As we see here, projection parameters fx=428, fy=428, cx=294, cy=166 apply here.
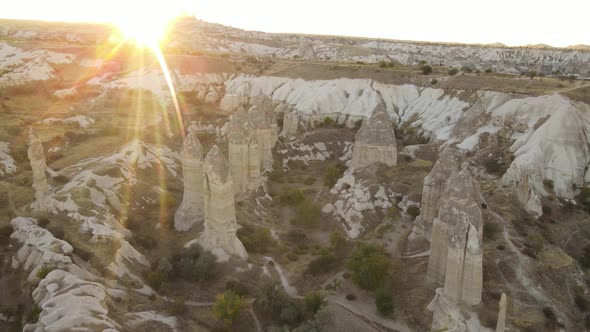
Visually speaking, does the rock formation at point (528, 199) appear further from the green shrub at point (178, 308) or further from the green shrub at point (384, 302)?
the green shrub at point (178, 308)

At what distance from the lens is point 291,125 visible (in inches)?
2191

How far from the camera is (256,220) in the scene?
3378 cm

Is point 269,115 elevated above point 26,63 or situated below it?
below

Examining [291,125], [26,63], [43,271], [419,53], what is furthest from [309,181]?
[419,53]

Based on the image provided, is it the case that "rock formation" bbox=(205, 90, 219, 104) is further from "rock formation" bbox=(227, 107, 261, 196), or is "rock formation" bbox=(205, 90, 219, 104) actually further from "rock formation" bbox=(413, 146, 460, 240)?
"rock formation" bbox=(413, 146, 460, 240)

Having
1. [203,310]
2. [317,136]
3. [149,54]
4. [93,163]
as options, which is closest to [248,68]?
[149,54]

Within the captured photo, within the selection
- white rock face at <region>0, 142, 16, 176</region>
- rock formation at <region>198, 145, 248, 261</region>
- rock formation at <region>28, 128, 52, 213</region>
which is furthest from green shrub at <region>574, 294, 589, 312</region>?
white rock face at <region>0, 142, 16, 176</region>

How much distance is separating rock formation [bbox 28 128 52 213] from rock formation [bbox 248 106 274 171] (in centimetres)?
1883

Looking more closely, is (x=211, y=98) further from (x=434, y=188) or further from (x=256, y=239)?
(x=434, y=188)

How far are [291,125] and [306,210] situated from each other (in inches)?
872

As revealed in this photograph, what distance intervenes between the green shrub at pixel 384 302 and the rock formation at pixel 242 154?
1602 cm

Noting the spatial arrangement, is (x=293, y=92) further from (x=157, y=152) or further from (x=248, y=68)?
(x=157, y=152)

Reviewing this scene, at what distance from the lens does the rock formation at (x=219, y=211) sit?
27188 mm

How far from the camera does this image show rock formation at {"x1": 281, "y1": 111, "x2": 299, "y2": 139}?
5559cm
